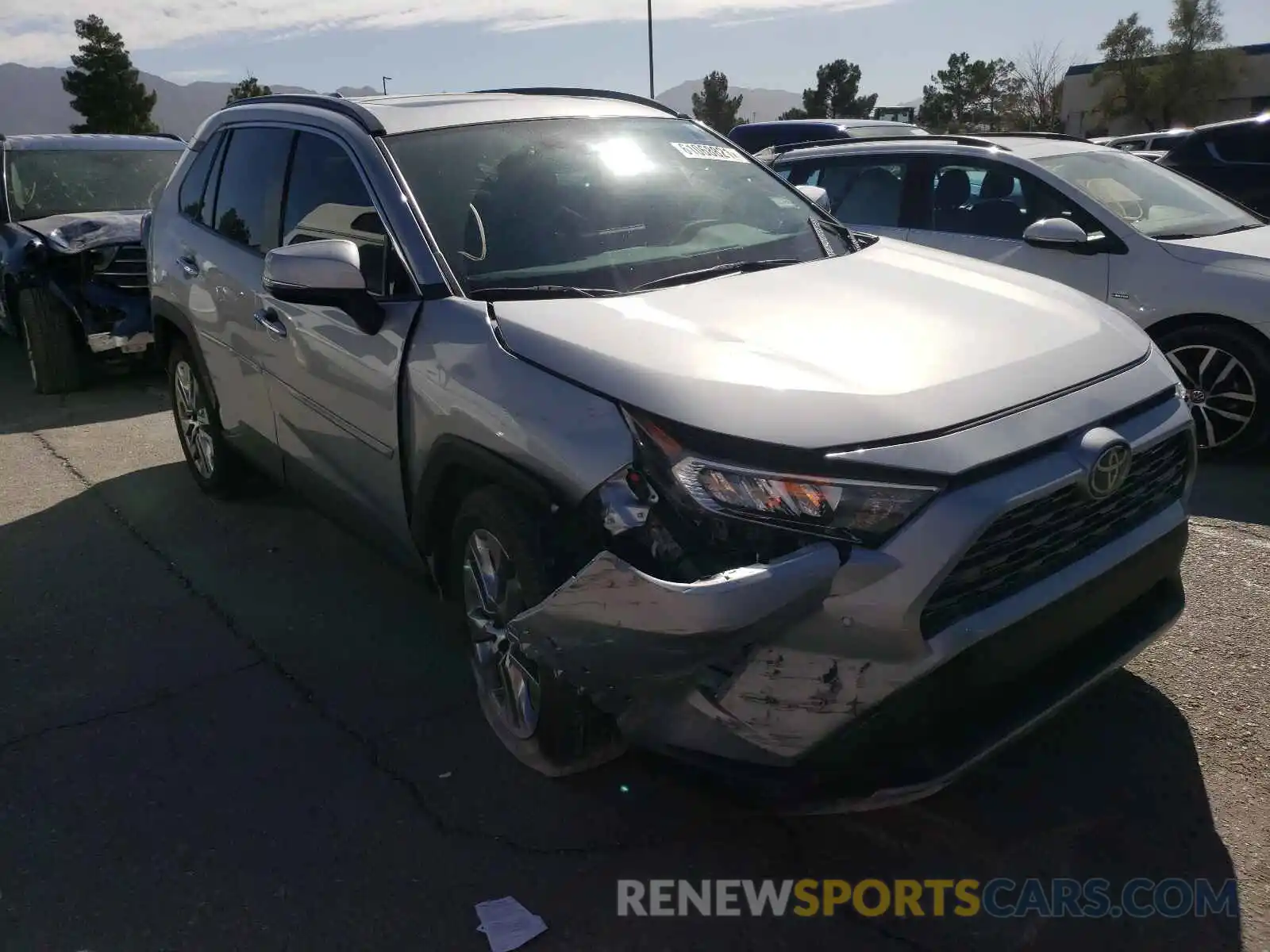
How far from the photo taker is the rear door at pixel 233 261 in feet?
13.3

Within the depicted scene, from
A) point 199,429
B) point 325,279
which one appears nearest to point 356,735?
point 325,279

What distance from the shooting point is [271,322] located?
3.77 metres

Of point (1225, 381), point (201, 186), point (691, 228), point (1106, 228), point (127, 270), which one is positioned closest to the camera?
point (691, 228)

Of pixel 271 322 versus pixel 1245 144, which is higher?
pixel 1245 144

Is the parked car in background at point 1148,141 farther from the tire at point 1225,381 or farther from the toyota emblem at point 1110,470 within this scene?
the toyota emblem at point 1110,470

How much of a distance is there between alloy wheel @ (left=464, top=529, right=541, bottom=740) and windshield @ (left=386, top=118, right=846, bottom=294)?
756mm

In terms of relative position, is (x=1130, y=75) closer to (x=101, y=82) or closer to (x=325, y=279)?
(x=101, y=82)

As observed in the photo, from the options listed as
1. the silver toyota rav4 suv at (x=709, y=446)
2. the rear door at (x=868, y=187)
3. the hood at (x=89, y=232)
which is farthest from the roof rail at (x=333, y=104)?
the hood at (x=89, y=232)

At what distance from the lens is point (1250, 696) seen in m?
3.12

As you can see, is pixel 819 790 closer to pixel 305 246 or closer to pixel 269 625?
pixel 305 246

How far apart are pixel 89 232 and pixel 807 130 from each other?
30.2 feet

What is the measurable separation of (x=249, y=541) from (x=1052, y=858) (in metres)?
3.58

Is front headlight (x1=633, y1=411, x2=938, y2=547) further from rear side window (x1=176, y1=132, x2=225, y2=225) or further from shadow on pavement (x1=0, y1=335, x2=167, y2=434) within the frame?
shadow on pavement (x1=0, y1=335, x2=167, y2=434)

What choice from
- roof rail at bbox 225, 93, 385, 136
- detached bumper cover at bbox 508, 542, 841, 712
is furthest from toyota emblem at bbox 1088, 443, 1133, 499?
roof rail at bbox 225, 93, 385, 136
